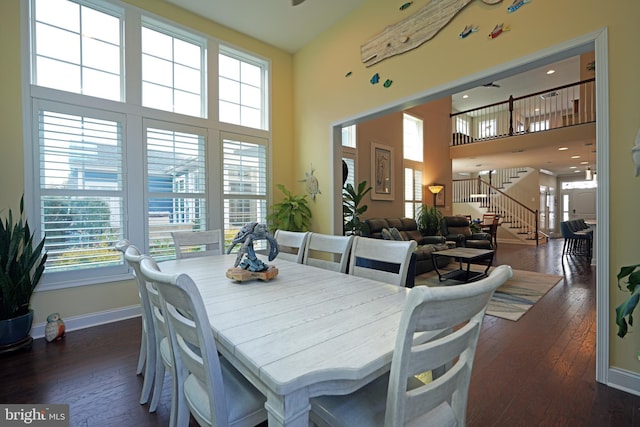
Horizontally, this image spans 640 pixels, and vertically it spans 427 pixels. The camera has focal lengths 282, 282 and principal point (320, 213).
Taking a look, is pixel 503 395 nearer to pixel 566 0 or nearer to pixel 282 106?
pixel 566 0

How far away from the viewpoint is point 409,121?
7.11 m

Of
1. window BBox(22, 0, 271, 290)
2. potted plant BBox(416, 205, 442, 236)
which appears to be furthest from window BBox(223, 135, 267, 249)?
potted plant BBox(416, 205, 442, 236)

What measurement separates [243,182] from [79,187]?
6.01 ft

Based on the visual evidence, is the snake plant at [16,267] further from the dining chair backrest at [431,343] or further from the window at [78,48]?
the dining chair backrest at [431,343]

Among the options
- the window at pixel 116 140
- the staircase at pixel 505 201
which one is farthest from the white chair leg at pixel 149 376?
the staircase at pixel 505 201

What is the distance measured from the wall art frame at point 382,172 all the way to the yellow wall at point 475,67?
2196 mm

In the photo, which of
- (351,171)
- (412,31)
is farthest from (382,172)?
(412,31)

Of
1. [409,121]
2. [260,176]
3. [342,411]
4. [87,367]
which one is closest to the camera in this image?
[342,411]

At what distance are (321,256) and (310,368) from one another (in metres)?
3.54

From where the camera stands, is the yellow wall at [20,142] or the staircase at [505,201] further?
the staircase at [505,201]

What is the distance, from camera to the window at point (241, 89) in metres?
3.98

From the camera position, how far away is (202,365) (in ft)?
3.08

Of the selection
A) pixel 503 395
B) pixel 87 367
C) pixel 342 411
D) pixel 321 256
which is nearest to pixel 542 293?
pixel 503 395

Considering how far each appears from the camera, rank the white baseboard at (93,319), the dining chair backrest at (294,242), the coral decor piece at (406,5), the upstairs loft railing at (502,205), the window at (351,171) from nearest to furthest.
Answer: the dining chair backrest at (294,242) < the white baseboard at (93,319) < the coral decor piece at (406,5) < the window at (351,171) < the upstairs loft railing at (502,205)
